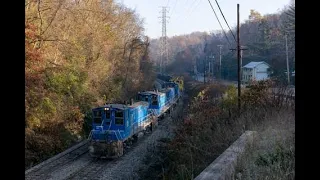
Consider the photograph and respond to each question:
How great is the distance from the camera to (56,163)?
18.0 metres

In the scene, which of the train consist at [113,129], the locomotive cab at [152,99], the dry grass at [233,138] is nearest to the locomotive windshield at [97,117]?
the train consist at [113,129]

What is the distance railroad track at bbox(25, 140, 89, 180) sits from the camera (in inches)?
618

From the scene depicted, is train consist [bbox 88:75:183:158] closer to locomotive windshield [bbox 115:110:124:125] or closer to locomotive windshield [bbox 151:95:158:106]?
locomotive windshield [bbox 115:110:124:125]

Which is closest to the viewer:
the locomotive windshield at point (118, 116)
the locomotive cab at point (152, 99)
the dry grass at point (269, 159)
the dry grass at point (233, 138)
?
the dry grass at point (269, 159)

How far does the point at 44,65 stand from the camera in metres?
20.6

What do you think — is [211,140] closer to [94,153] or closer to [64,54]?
[94,153]

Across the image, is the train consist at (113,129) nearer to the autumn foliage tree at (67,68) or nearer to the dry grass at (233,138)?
the dry grass at (233,138)

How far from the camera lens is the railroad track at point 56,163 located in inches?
618

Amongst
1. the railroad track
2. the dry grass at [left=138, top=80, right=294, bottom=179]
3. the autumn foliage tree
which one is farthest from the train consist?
the autumn foliage tree

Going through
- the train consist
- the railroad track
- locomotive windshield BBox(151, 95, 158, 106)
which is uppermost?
locomotive windshield BBox(151, 95, 158, 106)

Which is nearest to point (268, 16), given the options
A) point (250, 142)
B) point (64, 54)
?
point (64, 54)

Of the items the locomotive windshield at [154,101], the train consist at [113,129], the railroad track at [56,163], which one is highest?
the locomotive windshield at [154,101]
